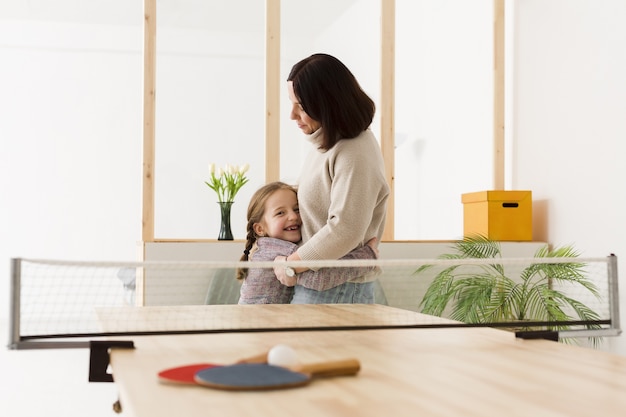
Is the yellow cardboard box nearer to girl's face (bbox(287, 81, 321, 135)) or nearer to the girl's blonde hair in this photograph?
the girl's blonde hair

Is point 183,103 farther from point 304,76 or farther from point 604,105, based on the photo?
point 304,76

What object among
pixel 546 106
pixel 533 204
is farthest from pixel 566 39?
pixel 533 204

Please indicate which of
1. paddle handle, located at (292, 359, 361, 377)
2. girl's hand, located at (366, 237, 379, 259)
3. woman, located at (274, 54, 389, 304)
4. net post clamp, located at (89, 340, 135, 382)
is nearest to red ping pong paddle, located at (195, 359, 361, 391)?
paddle handle, located at (292, 359, 361, 377)

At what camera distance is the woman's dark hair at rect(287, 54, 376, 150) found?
259cm

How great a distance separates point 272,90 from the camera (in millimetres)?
5594

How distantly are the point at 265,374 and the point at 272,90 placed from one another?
449 cm

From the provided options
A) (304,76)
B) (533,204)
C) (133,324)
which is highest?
(304,76)

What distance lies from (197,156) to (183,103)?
38 centimetres

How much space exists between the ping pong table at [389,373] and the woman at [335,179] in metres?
0.36

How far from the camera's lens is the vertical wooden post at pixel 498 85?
19.3 feet

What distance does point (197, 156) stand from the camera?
5598mm

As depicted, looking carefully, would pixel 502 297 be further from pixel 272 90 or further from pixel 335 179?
pixel 335 179

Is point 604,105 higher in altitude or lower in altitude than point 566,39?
lower

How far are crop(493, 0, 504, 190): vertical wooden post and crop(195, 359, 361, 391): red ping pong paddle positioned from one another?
477 centimetres
